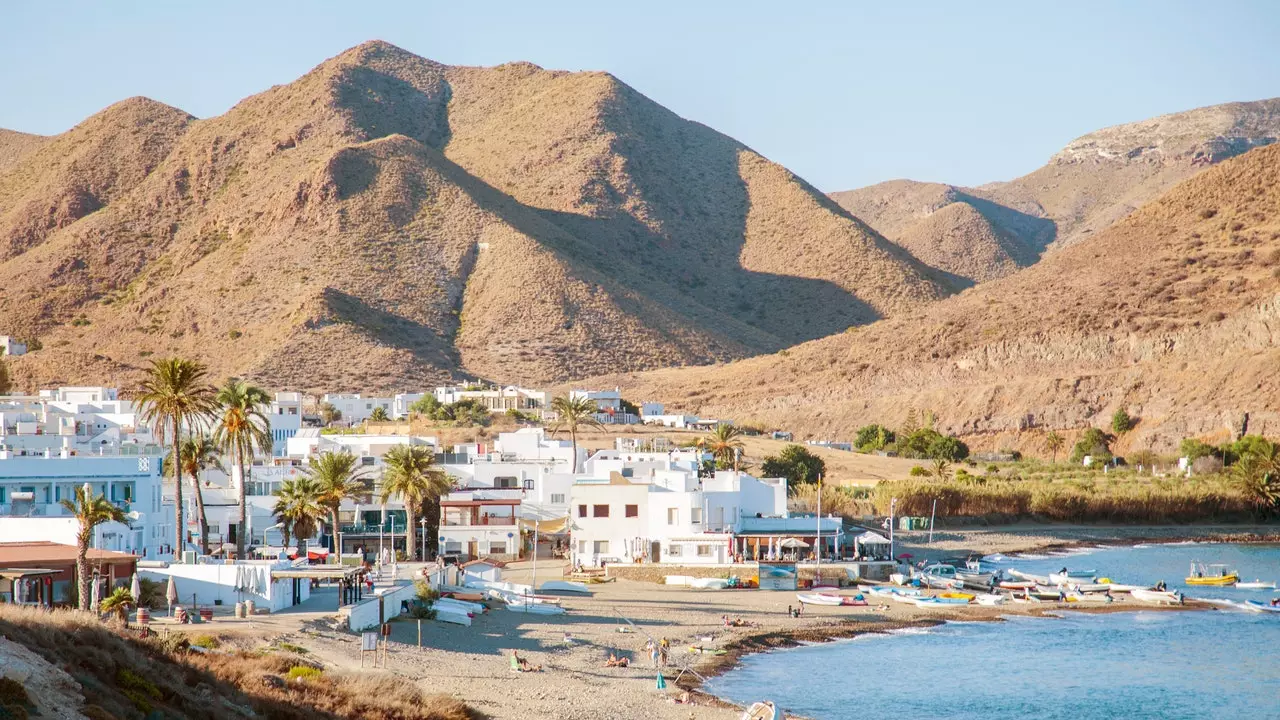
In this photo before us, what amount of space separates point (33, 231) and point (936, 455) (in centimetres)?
10114

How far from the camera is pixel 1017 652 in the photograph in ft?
149

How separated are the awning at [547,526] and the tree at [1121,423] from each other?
51.4 metres

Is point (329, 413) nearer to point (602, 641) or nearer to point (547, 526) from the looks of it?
point (547, 526)

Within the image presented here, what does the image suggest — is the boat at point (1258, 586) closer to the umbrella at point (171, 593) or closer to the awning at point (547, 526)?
the awning at point (547, 526)

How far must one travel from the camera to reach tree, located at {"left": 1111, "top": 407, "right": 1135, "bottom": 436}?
3984 inches

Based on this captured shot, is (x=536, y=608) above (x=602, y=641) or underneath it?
above

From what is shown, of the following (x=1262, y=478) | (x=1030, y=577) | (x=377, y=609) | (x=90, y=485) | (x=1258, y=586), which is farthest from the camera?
(x=1262, y=478)

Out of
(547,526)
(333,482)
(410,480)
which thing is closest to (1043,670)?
(410,480)

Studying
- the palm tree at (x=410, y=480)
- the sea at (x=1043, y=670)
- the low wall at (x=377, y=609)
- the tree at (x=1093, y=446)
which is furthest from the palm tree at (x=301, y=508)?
the tree at (x=1093, y=446)

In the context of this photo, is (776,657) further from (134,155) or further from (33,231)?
(134,155)

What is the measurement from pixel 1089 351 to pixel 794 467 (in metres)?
36.8

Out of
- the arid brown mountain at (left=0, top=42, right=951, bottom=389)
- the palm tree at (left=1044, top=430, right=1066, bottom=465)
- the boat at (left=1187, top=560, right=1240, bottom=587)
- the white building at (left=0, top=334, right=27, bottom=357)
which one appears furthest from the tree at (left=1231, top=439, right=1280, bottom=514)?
the white building at (left=0, top=334, right=27, bottom=357)

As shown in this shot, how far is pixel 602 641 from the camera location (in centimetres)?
4066

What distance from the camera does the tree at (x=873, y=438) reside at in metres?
103
